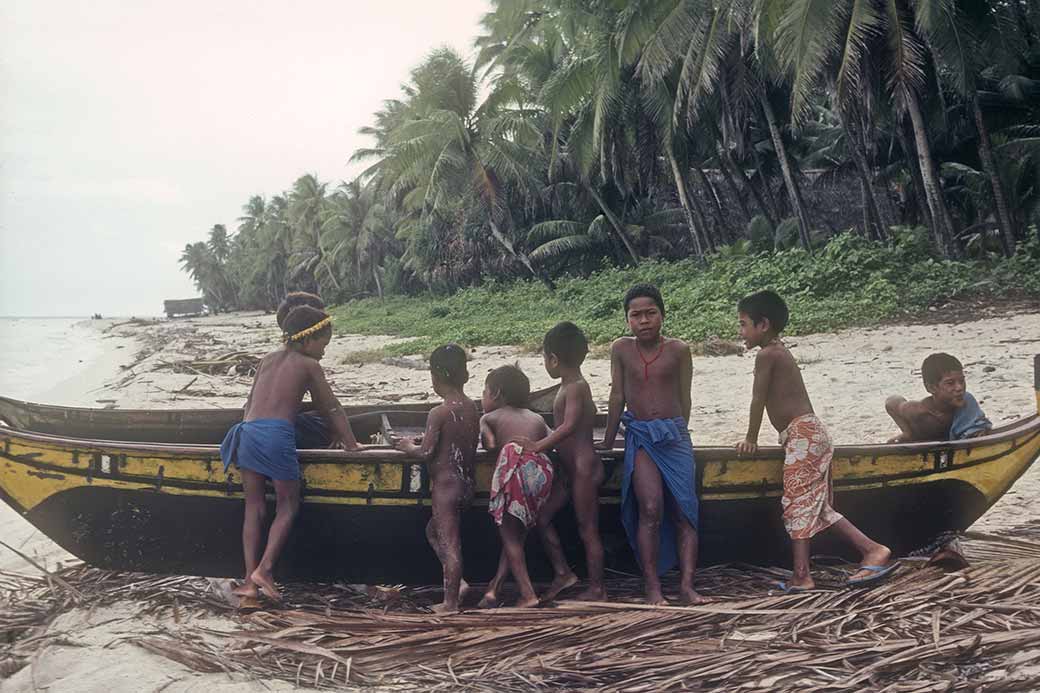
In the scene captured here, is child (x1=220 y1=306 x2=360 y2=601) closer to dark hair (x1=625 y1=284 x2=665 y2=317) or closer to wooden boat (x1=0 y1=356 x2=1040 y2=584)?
wooden boat (x1=0 y1=356 x2=1040 y2=584)

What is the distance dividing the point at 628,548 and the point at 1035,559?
4.47ft

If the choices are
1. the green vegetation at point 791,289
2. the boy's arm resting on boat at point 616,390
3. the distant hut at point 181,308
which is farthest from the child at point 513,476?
the distant hut at point 181,308

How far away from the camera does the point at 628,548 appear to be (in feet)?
8.99

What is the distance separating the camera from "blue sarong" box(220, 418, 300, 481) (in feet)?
8.04

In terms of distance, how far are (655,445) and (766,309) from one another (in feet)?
1.98

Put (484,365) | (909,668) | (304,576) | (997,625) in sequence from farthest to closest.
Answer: (484,365), (304,576), (997,625), (909,668)

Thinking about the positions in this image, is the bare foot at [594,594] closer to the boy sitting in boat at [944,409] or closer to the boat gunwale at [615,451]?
the boat gunwale at [615,451]

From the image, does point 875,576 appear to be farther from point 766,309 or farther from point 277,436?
point 277,436

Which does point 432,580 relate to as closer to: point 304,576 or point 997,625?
point 304,576

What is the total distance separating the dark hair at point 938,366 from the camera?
276 cm

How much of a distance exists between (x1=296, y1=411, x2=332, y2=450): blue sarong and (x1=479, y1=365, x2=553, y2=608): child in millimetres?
715

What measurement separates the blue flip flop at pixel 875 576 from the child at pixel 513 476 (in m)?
1.04

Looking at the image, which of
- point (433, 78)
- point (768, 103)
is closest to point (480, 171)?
point (433, 78)

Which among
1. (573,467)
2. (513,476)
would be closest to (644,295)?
(573,467)
